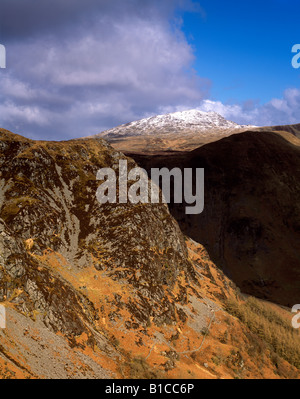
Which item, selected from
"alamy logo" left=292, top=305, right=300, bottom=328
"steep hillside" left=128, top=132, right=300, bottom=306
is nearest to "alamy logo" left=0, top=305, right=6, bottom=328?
"alamy logo" left=292, top=305, right=300, bottom=328

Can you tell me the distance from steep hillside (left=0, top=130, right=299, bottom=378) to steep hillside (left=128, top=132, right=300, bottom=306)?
127 ft

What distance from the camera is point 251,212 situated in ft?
457

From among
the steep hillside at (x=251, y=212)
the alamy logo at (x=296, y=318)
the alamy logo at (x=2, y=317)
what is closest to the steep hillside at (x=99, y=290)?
the alamy logo at (x=2, y=317)

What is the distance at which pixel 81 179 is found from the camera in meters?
73.6

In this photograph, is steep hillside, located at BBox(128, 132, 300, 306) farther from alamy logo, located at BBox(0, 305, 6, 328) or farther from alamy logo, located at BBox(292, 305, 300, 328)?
alamy logo, located at BBox(0, 305, 6, 328)

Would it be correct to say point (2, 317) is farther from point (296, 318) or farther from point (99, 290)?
point (296, 318)

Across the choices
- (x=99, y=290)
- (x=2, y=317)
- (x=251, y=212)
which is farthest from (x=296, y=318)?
(x=2, y=317)

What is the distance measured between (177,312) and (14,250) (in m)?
31.0

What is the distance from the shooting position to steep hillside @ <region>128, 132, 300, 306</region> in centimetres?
11731

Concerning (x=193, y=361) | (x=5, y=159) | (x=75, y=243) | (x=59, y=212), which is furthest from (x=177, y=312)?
(x=5, y=159)

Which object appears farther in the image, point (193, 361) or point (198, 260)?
point (198, 260)

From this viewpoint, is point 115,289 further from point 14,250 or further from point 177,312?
point 14,250

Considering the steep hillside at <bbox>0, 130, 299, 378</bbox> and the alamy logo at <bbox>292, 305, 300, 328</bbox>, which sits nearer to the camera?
the steep hillside at <bbox>0, 130, 299, 378</bbox>

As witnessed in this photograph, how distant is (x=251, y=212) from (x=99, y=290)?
336 ft
